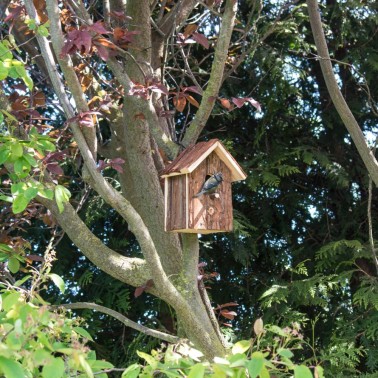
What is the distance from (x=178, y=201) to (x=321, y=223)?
89.2 inches

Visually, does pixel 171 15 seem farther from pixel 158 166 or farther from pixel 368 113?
pixel 368 113

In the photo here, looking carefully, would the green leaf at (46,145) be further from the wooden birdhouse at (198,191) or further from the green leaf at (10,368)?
the green leaf at (10,368)

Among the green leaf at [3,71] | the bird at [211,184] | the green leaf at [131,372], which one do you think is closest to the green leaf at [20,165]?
the green leaf at [3,71]

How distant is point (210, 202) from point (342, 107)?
0.73 metres

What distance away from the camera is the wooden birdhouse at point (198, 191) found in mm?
2305

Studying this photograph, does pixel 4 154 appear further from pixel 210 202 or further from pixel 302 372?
pixel 302 372

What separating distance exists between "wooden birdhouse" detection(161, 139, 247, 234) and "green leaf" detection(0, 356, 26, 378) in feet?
4.09

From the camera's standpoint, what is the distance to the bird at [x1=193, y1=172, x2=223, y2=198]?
2.37 meters

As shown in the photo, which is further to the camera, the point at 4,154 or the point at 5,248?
the point at 5,248

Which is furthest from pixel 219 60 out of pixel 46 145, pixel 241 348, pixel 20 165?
pixel 241 348

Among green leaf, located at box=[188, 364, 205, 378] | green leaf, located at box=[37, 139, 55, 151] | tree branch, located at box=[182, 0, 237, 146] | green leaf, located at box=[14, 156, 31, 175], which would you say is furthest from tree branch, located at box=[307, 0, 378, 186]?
green leaf, located at box=[188, 364, 205, 378]

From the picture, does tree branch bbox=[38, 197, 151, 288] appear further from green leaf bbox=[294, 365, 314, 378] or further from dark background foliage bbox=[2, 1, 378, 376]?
green leaf bbox=[294, 365, 314, 378]

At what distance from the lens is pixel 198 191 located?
240 cm

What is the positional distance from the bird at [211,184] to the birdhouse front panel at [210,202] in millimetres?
18
